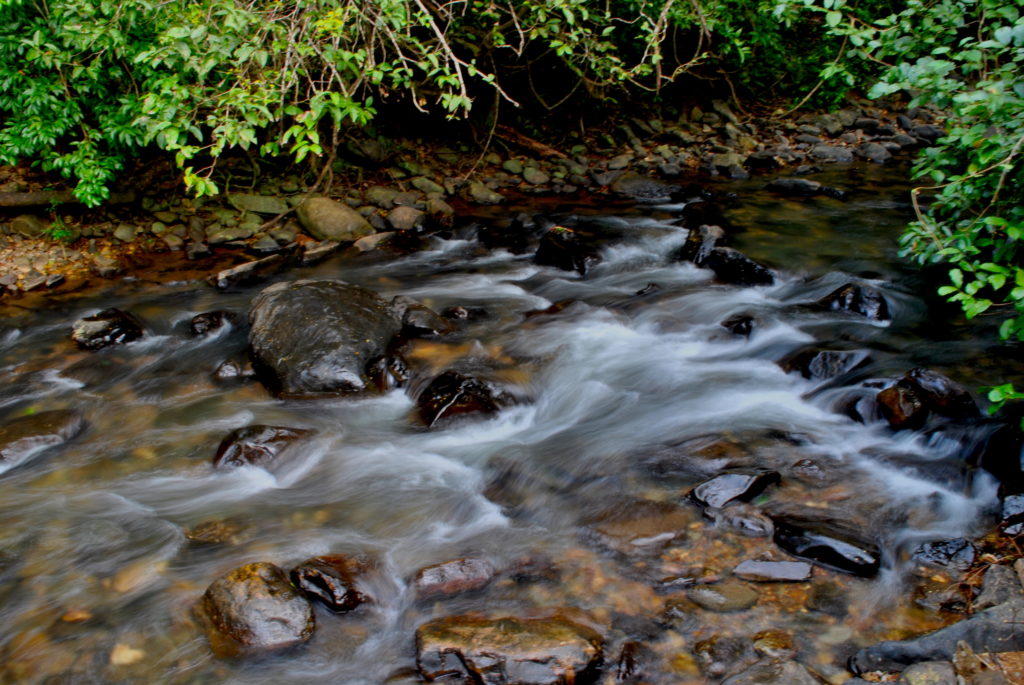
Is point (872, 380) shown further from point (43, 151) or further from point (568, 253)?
point (43, 151)

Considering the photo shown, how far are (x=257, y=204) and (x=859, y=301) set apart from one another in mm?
6866

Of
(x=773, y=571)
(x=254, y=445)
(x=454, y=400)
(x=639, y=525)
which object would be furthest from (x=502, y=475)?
(x=773, y=571)

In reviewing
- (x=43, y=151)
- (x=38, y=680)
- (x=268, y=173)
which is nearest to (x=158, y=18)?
(x=43, y=151)

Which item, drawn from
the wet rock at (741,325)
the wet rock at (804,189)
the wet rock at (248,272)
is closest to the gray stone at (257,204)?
the wet rock at (248,272)

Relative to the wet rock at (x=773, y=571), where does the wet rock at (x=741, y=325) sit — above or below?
above

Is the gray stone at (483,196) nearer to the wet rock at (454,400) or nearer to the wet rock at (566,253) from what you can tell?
the wet rock at (566,253)

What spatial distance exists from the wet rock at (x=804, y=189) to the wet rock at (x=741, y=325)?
442 centimetres

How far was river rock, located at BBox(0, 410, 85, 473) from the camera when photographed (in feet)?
15.7

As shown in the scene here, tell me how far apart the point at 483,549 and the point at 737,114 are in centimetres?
1162

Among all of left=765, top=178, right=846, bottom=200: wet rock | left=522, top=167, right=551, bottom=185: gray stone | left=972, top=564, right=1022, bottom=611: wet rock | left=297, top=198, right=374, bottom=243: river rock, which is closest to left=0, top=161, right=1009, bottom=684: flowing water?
left=972, top=564, right=1022, bottom=611: wet rock

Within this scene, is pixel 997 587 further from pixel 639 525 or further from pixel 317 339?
pixel 317 339

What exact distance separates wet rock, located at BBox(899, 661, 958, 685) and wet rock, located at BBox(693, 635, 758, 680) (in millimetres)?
557

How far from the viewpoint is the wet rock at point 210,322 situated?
6613 mm

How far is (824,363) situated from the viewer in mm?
5379
